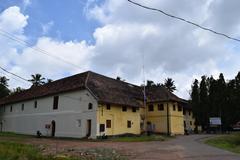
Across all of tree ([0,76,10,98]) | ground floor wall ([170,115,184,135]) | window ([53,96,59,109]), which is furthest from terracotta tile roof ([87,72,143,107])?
tree ([0,76,10,98])

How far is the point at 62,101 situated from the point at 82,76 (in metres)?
4.18

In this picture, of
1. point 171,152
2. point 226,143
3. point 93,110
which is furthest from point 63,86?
point 171,152

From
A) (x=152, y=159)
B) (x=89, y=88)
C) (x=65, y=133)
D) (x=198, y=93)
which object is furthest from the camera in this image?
(x=198, y=93)

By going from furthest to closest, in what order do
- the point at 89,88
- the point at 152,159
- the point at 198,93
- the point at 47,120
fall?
the point at 198,93 → the point at 47,120 → the point at 89,88 → the point at 152,159

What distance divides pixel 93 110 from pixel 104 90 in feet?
11.6

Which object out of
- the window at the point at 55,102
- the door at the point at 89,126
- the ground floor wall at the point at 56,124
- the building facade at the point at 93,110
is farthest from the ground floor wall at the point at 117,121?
the window at the point at 55,102

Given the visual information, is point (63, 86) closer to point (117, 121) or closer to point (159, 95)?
point (117, 121)

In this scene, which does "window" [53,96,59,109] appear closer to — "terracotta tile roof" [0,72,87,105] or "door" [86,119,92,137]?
"terracotta tile roof" [0,72,87,105]

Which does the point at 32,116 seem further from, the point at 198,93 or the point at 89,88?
the point at 198,93

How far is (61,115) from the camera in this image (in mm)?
36594

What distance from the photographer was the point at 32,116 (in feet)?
139

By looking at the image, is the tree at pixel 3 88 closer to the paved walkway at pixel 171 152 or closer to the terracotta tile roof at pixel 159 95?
the terracotta tile roof at pixel 159 95

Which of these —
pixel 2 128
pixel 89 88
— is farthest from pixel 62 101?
pixel 2 128

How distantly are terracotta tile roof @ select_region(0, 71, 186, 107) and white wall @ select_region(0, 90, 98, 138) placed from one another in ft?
2.58
